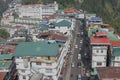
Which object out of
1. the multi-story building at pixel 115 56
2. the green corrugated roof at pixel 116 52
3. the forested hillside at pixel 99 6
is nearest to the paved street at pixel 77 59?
the multi-story building at pixel 115 56

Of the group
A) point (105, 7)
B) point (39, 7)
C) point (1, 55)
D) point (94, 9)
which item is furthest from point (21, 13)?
point (1, 55)

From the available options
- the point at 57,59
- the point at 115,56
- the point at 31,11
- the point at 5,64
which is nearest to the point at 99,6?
the point at 31,11

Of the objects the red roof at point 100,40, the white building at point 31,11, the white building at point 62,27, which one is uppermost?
the white building at point 31,11

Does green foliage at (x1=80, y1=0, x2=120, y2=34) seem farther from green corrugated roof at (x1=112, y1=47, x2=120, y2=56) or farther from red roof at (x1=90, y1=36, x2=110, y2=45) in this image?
green corrugated roof at (x1=112, y1=47, x2=120, y2=56)

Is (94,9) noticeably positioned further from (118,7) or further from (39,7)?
(39,7)

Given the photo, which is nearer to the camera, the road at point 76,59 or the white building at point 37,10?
the road at point 76,59

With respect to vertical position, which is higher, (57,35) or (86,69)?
(57,35)

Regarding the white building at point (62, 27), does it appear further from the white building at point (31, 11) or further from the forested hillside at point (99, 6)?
the forested hillside at point (99, 6)
